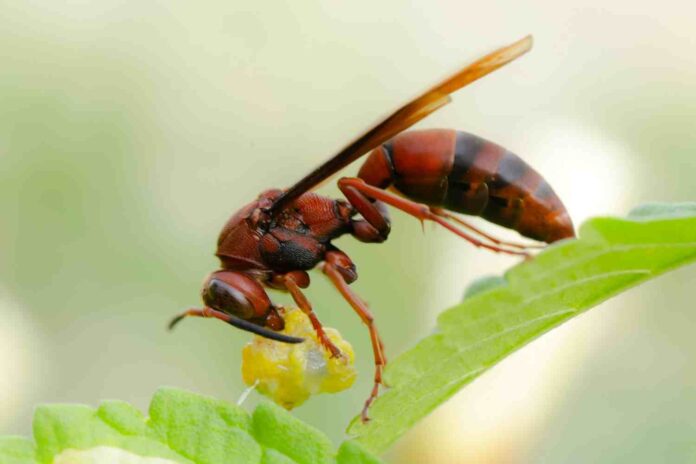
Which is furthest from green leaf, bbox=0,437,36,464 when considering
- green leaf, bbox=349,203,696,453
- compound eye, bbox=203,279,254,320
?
compound eye, bbox=203,279,254,320

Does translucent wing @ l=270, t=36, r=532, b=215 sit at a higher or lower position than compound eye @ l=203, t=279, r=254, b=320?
higher

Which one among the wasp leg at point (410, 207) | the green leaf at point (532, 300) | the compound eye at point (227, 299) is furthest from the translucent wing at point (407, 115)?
the green leaf at point (532, 300)

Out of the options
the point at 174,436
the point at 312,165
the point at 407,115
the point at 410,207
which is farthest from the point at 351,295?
the point at 312,165

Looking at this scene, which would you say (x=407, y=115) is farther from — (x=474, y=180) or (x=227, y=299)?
(x=227, y=299)

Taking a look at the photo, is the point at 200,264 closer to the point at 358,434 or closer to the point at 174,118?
the point at 174,118

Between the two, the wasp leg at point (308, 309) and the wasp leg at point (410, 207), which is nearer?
the wasp leg at point (308, 309)

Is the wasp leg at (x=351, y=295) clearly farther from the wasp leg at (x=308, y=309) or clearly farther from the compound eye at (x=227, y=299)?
the compound eye at (x=227, y=299)

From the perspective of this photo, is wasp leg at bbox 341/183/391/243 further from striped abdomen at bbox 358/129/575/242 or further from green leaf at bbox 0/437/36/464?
green leaf at bbox 0/437/36/464
